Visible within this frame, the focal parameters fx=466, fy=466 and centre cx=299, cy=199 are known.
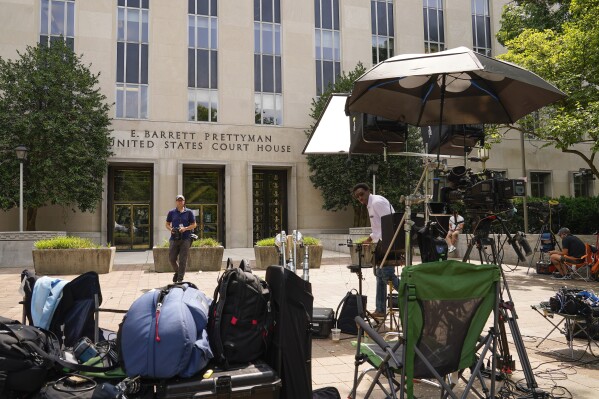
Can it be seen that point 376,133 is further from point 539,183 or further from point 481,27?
point 539,183

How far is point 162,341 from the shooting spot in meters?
2.83

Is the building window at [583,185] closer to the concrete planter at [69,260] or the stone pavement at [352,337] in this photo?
the stone pavement at [352,337]

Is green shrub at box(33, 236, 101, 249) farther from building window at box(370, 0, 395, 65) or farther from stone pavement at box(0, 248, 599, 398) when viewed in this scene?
building window at box(370, 0, 395, 65)

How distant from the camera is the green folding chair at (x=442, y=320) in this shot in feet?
9.37

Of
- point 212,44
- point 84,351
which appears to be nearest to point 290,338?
point 84,351

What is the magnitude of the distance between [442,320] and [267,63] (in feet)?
76.6

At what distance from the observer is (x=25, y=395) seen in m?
2.80

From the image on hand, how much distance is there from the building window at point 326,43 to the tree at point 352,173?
166 centimetres

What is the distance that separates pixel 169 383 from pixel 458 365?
6.05 feet

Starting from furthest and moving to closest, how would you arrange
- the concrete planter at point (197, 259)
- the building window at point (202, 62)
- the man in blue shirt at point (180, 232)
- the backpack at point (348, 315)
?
the building window at point (202, 62)
the concrete planter at point (197, 259)
the man in blue shirt at point (180, 232)
the backpack at point (348, 315)

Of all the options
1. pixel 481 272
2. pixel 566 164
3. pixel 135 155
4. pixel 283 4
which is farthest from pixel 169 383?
pixel 566 164

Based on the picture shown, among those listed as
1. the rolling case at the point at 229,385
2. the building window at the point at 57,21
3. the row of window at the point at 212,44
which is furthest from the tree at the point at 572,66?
the building window at the point at 57,21

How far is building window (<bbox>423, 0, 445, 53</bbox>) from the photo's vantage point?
27406 millimetres

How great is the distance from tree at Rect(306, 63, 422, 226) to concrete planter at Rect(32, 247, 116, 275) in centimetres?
1215
